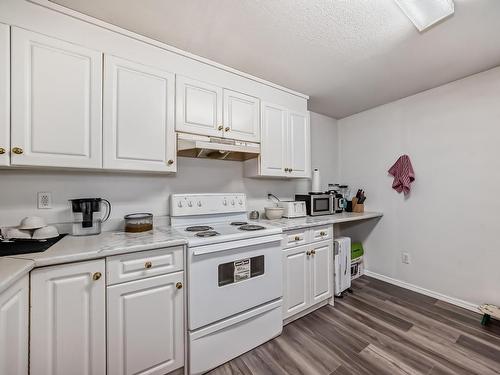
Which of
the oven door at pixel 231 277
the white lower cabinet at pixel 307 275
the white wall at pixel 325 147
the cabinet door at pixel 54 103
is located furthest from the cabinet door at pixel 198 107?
the white wall at pixel 325 147

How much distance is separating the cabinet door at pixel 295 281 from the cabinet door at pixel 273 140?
81cm

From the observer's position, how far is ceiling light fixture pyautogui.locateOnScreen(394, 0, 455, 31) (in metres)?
1.27

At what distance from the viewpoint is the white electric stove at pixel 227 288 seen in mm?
1368

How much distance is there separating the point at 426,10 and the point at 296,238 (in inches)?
70.4

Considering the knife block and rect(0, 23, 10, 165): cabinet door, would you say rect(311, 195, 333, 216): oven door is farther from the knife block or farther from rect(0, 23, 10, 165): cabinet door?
rect(0, 23, 10, 165): cabinet door

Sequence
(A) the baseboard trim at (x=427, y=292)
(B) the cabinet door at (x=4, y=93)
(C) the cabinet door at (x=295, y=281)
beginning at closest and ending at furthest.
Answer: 1. (B) the cabinet door at (x=4, y=93)
2. (C) the cabinet door at (x=295, y=281)
3. (A) the baseboard trim at (x=427, y=292)

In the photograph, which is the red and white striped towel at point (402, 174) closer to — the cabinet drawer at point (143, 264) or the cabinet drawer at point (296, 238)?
the cabinet drawer at point (296, 238)

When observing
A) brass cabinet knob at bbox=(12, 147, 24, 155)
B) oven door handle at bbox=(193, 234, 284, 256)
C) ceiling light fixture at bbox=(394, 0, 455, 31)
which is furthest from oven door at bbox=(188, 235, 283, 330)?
ceiling light fixture at bbox=(394, 0, 455, 31)

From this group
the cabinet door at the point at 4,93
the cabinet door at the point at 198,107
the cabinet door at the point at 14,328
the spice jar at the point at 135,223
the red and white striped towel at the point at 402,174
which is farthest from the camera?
the red and white striped towel at the point at 402,174

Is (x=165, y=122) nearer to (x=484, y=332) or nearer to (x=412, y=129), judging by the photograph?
(x=412, y=129)

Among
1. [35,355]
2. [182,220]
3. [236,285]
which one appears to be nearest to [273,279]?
[236,285]

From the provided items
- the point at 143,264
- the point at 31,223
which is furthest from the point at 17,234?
Result: the point at 143,264

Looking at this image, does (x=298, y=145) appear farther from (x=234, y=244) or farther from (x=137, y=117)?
(x=137, y=117)

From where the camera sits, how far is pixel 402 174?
8.36ft
